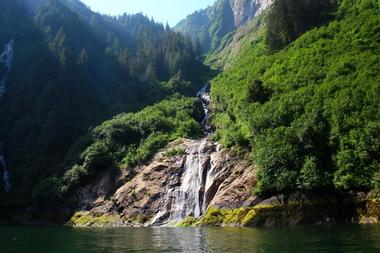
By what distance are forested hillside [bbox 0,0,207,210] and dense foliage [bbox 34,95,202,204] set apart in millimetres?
4359

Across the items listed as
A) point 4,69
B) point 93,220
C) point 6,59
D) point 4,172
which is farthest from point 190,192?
point 6,59

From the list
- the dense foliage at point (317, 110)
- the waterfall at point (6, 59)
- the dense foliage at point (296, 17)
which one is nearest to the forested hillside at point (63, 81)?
the waterfall at point (6, 59)

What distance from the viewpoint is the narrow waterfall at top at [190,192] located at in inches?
2611

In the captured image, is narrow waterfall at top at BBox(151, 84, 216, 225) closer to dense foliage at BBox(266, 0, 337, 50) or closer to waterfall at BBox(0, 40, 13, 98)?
dense foliage at BBox(266, 0, 337, 50)

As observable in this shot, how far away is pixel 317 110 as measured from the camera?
198ft

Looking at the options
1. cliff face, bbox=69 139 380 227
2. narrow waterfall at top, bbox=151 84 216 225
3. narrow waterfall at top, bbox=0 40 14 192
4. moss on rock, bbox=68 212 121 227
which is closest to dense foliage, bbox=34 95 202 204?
cliff face, bbox=69 139 380 227

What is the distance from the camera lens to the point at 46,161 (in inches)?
3708

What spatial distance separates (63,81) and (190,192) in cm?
6444

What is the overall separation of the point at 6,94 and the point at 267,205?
3544 inches

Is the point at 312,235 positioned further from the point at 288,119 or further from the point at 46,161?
the point at 46,161

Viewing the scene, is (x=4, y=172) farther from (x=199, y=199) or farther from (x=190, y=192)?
(x=199, y=199)

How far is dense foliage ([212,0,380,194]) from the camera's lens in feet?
175

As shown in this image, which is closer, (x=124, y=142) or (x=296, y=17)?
(x=124, y=142)

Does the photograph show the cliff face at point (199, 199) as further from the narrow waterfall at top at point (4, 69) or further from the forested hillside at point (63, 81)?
the narrow waterfall at top at point (4, 69)
